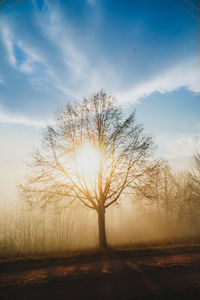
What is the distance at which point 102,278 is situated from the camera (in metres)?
5.85

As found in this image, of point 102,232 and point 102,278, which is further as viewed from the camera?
point 102,232

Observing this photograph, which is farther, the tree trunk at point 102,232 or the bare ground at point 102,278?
the tree trunk at point 102,232

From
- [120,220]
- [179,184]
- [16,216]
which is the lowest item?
[120,220]

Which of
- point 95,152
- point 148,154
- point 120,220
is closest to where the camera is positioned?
point 148,154

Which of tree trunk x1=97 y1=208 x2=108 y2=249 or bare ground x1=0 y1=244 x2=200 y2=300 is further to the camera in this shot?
tree trunk x1=97 y1=208 x2=108 y2=249

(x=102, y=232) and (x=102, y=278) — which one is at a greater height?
(x=102, y=232)

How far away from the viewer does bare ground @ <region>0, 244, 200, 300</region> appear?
16.0 feet

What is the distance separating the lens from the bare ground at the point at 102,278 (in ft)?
16.0

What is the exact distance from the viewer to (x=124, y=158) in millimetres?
13523

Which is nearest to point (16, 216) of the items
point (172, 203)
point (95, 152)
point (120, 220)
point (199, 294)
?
point (120, 220)

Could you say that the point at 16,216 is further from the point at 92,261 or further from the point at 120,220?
the point at 92,261

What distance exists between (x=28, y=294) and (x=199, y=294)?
15.8 feet

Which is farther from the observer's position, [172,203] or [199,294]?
[172,203]

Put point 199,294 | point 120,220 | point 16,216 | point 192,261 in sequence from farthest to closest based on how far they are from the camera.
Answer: point 120,220, point 16,216, point 192,261, point 199,294
